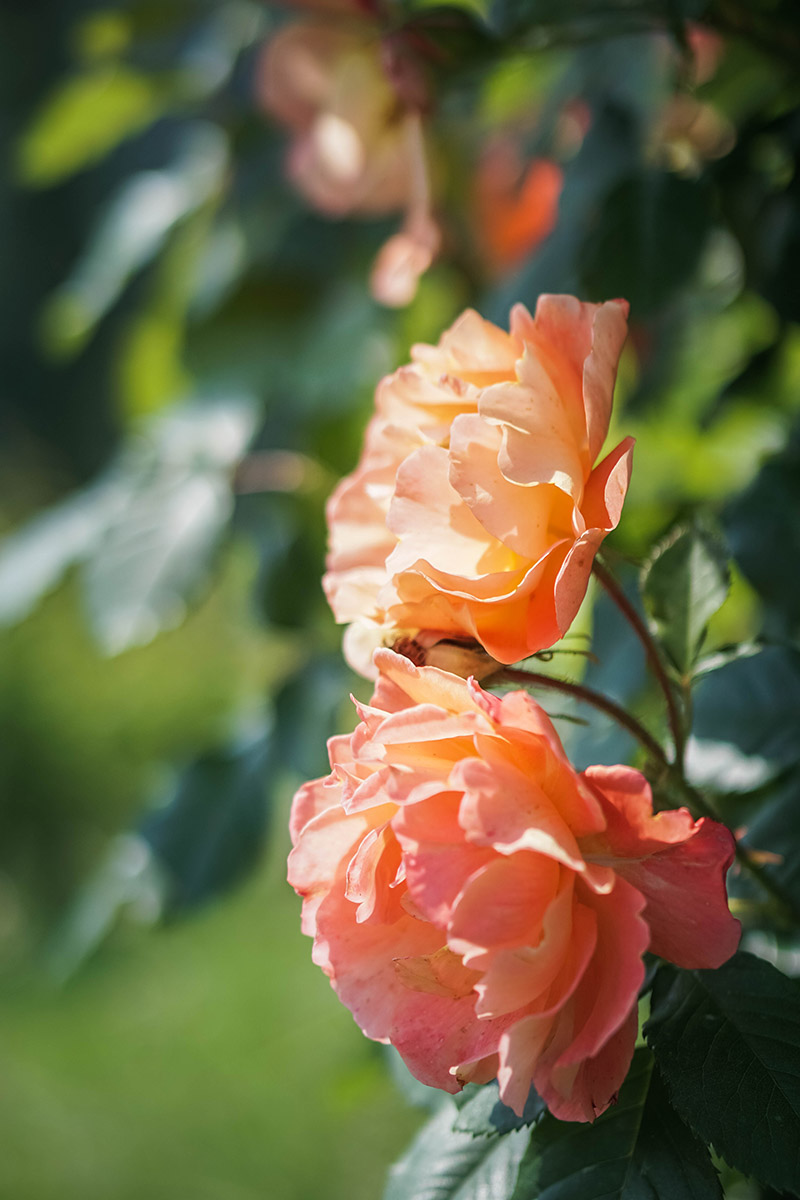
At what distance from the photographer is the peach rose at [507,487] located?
0.26m

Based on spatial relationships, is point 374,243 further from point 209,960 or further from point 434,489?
point 209,960

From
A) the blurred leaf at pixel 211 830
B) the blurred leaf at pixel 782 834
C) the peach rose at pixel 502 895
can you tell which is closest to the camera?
the peach rose at pixel 502 895

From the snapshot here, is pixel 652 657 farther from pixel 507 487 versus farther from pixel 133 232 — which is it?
pixel 133 232

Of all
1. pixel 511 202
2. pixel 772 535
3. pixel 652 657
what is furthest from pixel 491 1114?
pixel 511 202

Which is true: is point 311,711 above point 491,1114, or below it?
below

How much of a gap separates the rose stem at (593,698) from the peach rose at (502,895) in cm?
4

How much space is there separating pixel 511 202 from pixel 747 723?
465mm

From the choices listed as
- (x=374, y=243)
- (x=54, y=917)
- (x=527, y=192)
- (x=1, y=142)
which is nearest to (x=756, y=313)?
A: (x=527, y=192)

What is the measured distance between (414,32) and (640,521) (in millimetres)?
288

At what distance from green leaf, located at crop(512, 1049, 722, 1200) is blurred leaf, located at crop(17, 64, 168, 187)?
73 cm

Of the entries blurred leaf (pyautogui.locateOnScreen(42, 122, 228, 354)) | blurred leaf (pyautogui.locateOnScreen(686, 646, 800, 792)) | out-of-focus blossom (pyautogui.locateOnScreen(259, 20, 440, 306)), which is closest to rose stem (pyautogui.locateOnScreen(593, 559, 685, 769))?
blurred leaf (pyautogui.locateOnScreen(686, 646, 800, 792))

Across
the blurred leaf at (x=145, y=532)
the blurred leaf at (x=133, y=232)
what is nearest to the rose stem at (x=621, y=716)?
the blurred leaf at (x=145, y=532)

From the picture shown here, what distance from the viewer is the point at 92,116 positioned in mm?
739

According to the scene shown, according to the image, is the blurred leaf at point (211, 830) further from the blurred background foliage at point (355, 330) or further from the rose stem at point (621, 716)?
the rose stem at point (621, 716)
